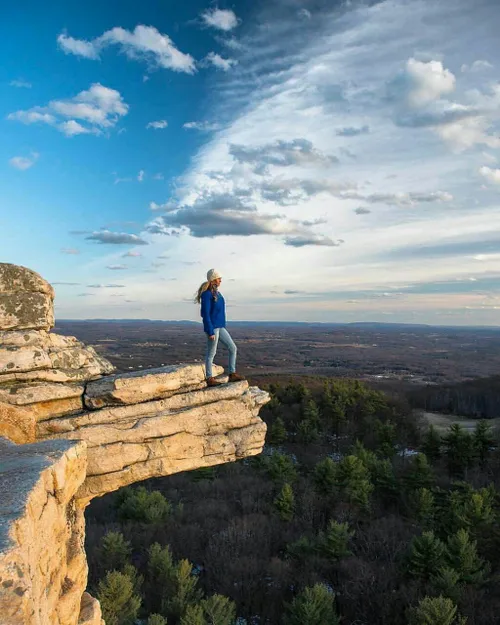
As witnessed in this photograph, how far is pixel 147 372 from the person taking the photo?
407 inches

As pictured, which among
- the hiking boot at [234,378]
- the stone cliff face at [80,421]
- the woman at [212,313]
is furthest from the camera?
the hiking boot at [234,378]

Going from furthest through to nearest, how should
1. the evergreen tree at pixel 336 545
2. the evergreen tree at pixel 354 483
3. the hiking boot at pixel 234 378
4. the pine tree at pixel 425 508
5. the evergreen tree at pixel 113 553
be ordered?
the evergreen tree at pixel 354 483, the pine tree at pixel 425 508, the evergreen tree at pixel 113 553, the evergreen tree at pixel 336 545, the hiking boot at pixel 234 378

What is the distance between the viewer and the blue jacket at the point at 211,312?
10.4 m

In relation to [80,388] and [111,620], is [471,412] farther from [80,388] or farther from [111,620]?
[80,388]

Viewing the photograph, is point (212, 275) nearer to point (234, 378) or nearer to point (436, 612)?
point (234, 378)

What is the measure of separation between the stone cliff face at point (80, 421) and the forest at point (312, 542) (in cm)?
1232

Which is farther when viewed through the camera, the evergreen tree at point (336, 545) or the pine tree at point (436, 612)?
the evergreen tree at point (336, 545)

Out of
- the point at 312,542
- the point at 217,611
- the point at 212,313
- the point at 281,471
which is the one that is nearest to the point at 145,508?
the point at 281,471

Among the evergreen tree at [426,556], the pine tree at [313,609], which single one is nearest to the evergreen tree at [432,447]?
the evergreen tree at [426,556]

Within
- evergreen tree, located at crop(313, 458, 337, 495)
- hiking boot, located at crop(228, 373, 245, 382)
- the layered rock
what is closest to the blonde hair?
hiking boot, located at crop(228, 373, 245, 382)

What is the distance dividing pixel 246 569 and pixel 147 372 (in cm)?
2173

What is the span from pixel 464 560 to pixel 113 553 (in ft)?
64.1

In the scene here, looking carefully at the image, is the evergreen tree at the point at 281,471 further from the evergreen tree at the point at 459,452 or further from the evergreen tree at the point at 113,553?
the evergreen tree at the point at 113,553

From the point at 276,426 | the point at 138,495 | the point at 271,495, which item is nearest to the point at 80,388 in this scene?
the point at 138,495
